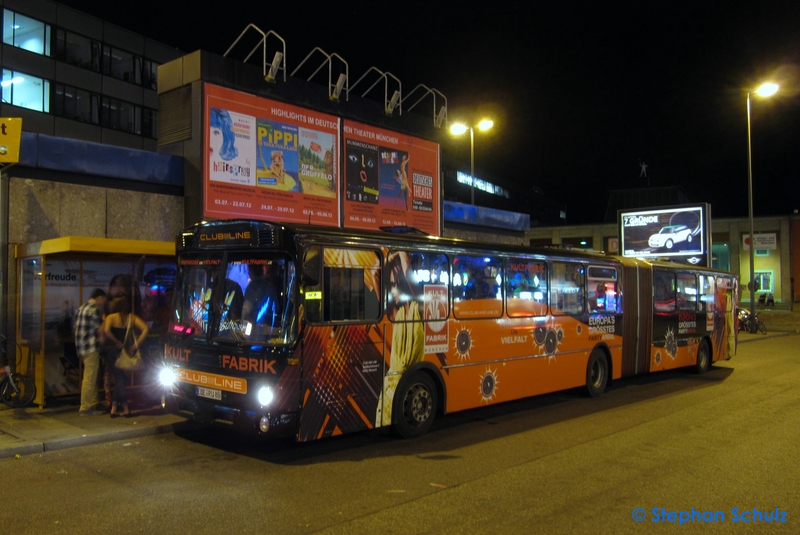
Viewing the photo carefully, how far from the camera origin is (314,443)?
8570 mm

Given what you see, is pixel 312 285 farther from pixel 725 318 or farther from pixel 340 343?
pixel 725 318

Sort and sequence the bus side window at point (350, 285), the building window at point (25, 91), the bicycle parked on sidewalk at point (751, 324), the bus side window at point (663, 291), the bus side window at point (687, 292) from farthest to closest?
the building window at point (25, 91) < the bicycle parked on sidewalk at point (751, 324) < the bus side window at point (687, 292) < the bus side window at point (663, 291) < the bus side window at point (350, 285)

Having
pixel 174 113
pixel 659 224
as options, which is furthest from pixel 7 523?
pixel 659 224

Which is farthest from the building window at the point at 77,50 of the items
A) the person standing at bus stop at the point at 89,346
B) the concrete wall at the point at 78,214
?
the person standing at bus stop at the point at 89,346

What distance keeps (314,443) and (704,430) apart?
18.7 ft

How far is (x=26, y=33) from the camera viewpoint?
128 ft

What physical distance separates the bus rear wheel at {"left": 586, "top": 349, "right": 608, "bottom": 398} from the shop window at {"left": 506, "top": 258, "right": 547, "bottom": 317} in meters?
2.04

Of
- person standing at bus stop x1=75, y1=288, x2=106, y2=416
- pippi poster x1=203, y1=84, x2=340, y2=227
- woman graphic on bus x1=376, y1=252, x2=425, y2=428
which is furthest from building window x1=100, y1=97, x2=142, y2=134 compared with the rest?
woman graphic on bus x1=376, y1=252, x2=425, y2=428

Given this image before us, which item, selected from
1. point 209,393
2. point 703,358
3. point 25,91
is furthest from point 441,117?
point 25,91

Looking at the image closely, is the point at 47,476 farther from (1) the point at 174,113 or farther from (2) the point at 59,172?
(1) the point at 174,113

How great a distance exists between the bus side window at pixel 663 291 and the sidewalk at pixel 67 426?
10764 mm

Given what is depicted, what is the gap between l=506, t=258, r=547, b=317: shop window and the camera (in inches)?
417

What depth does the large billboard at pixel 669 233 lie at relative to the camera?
29.9m

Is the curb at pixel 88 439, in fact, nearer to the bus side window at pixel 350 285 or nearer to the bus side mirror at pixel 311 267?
the bus side window at pixel 350 285
